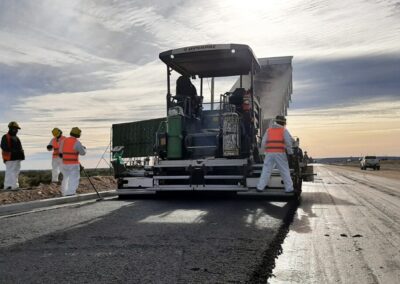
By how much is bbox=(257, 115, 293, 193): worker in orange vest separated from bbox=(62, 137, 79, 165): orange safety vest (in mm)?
4194

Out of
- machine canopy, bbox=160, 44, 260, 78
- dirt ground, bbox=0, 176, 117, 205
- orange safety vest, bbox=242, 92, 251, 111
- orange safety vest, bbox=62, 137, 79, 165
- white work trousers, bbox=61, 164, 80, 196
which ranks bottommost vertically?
dirt ground, bbox=0, 176, 117, 205

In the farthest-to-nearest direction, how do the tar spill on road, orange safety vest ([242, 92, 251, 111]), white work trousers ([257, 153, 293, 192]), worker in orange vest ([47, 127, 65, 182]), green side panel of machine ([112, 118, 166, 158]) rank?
green side panel of machine ([112, 118, 166, 158]), worker in orange vest ([47, 127, 65, 182]), orange safety vest ([242, 92, 251, 111]), white work trousers ([257, 153, 293, 192]), the tar spill on road

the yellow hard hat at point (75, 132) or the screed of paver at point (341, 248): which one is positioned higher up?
the yellow hard hat at point (75, 132)

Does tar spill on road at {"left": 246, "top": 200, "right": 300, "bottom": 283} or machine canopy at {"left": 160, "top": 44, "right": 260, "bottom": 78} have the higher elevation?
machine canopy at {"left": 160, "top": 44, "right": 260, "bottom": 78}

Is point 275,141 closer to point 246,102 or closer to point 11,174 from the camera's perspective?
point 246,102

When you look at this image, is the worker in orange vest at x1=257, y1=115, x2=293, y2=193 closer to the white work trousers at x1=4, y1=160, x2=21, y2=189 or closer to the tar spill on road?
the tar spill on road

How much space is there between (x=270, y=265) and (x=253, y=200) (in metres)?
5.58

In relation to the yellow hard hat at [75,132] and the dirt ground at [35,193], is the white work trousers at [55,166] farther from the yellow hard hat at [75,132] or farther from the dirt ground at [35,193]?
→ the yellow hard hat at [75,132]

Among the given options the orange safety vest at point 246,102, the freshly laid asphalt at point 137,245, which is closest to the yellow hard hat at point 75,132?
the freshly laid asphalt at point 137,245

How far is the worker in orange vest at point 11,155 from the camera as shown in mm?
11383

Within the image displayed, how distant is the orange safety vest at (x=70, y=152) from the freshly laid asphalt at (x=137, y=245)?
276 cm

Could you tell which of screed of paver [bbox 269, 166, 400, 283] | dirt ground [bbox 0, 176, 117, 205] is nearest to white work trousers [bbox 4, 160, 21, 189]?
dirt ground [bbox 0, 176, 117, 205]

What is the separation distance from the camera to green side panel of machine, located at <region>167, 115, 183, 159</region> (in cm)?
965

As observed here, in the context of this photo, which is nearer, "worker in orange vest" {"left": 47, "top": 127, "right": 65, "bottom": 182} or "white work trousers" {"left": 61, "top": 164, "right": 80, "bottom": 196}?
"white work trousers" {"left": 61, "top": 164, "right": 80, "bottom": 196}
